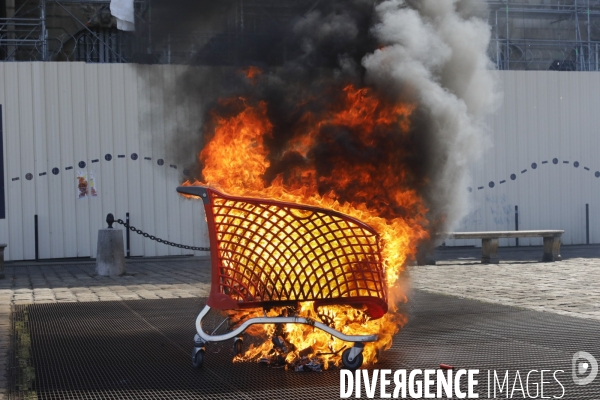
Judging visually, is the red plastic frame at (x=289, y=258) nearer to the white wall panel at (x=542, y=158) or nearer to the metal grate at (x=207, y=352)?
the metal grate at (x=207, y=352)

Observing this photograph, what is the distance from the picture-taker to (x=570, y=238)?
20344 millimetres

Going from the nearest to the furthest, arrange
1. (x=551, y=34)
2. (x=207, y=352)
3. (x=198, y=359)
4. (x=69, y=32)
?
(x=198, y=359) < (x=207, y=352) < (x=551, y=34) < (x=69, y=32)

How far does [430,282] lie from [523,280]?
1386 millimetres

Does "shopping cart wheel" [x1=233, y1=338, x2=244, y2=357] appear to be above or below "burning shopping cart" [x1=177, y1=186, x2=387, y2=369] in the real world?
below

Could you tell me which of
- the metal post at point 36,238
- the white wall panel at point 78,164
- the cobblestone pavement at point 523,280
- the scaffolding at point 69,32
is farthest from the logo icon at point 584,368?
the scaffolding at point 69,32

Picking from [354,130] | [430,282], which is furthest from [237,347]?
[430,282]

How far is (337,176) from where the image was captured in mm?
6387

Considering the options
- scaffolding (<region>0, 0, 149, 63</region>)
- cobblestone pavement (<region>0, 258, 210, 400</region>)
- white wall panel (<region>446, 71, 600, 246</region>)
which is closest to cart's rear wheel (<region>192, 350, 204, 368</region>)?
cobblestone pavement (<region>0, 258, 210, 400</region>)

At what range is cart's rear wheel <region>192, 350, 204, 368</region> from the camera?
610cm

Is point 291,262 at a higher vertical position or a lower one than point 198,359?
higher

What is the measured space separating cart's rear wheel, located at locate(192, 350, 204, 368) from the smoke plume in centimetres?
138

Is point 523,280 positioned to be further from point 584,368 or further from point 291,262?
point 291,262

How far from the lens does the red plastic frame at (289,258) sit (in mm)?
5879

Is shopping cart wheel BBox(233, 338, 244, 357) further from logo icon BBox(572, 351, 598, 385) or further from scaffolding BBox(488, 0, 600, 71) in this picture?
scaffolding BBox(488, 0, 600, 71)
